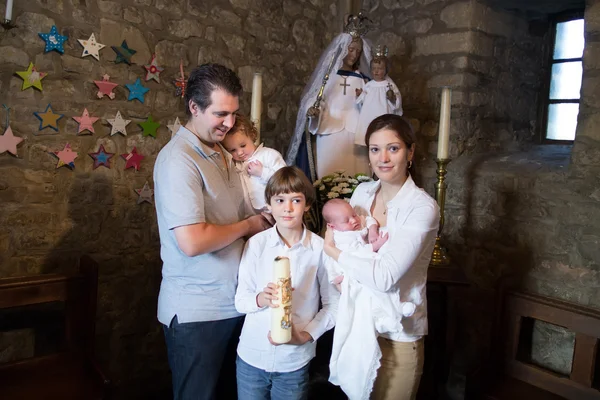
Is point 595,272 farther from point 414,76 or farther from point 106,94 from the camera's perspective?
point 106,94

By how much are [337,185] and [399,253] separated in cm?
114

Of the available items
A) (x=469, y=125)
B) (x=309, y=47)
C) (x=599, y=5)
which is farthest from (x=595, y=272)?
(x=309, y=47)

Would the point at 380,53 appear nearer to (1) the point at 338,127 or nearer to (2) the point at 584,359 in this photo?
(1) the point at 338,127

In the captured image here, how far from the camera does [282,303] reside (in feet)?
4.99

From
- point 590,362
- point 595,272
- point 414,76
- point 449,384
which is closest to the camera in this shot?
point 590,362

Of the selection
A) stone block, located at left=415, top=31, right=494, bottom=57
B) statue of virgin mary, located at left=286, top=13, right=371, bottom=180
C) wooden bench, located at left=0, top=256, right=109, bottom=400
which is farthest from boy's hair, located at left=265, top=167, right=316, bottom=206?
stone block, located at left=415, top=31, right=494, bottom=57

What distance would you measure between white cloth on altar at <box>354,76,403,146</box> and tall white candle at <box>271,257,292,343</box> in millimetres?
1537

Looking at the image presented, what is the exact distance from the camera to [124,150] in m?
2.63

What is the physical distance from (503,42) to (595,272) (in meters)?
1.60

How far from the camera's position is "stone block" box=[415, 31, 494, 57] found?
313 centimetres

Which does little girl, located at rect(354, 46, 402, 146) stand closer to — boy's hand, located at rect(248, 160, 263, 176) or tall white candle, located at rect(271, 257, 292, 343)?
boy's hand, located at rect(248, 160, 263, 176)

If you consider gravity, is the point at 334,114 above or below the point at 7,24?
below

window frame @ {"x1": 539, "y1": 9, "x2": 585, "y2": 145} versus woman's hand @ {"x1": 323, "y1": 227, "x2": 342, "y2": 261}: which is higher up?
window frame @ {"x1": 539, "y1": 9, "x2": 585, "y2": 145}

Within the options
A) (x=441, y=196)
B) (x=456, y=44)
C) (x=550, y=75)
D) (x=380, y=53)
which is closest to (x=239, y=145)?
(x=441, y=196)
